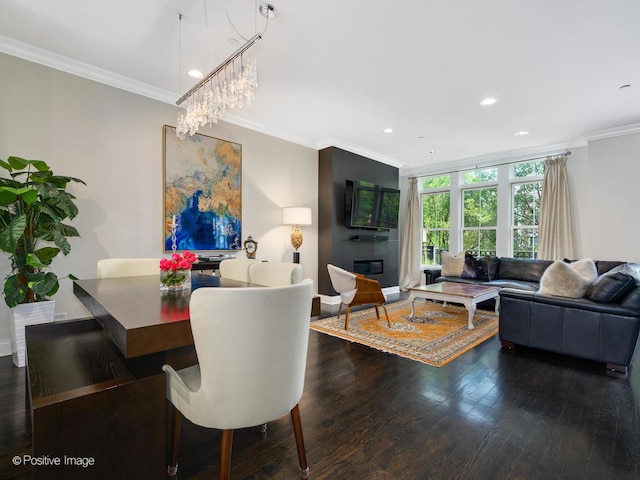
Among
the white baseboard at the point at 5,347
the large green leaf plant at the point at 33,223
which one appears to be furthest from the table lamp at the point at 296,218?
the white baseboard at the point at 5,347

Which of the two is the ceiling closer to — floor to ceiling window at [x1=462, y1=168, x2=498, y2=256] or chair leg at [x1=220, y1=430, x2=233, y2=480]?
floor to ceiling window at [x1=462, y1=168, x2=498, y2=256]

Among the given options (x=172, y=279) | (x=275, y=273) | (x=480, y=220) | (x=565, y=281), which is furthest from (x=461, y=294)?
(x=172, y=279)

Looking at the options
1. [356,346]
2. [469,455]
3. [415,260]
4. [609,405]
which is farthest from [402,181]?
[469,455]

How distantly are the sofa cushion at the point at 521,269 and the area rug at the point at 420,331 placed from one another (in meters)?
0.94

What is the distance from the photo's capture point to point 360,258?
593 cm

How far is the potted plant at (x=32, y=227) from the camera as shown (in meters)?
2.41

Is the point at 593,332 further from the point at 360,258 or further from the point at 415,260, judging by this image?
the point at 415,260

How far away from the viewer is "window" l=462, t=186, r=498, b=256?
623cm

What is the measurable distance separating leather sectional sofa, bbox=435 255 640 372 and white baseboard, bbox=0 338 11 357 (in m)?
4.73

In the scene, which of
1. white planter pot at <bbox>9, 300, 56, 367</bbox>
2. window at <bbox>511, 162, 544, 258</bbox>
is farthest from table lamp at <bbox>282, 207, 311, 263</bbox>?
window at <bbox>511, 162, 544, 258</bbox>

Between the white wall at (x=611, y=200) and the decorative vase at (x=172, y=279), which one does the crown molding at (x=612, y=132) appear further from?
the decorative vase at (x=172, y=279)

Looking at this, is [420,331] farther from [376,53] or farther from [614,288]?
[376,53]

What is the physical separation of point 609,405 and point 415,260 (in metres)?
5.11

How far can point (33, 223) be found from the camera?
254cm
